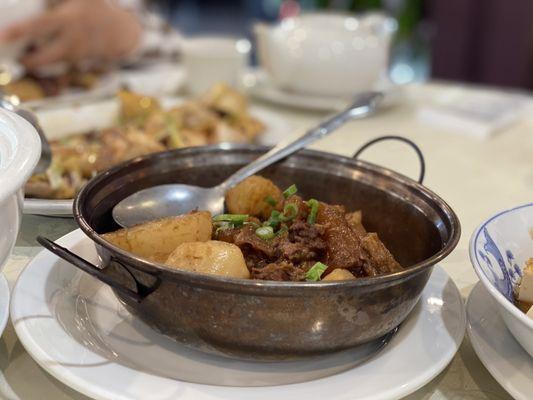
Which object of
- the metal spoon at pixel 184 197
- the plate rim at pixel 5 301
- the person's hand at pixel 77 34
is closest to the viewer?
the plate rim at pixel 5 301

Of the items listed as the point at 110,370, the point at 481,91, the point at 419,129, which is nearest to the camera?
the point at 110,370

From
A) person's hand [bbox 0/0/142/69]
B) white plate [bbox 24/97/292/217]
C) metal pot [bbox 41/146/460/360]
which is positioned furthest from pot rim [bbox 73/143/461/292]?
person's hand [bbox 0/0/142/69]

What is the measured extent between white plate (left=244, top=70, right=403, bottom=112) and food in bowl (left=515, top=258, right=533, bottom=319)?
1331 millimetres

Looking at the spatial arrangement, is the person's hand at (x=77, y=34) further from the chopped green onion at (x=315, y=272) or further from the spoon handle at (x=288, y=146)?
the chopped green onion at (x=315, y=272)

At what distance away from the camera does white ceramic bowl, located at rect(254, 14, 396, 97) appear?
7.24ft

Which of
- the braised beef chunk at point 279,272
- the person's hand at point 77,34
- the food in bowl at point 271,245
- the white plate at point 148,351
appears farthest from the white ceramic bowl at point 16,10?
the braised beef chunk at point 279,272

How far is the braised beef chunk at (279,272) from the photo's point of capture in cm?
90

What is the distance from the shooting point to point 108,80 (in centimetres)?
239

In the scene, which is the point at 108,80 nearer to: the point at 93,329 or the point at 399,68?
the point at 93,329

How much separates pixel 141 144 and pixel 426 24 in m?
4.13

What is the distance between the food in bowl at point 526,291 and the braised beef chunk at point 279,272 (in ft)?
1.01

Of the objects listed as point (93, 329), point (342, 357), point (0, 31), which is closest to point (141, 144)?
point (93, 329)

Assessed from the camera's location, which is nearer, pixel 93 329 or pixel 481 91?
pixel 93 329

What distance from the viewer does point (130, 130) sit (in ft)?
5.51
